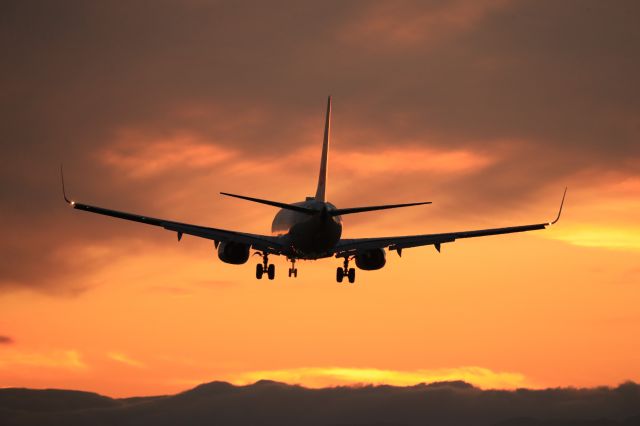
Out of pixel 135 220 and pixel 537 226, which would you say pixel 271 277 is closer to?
pixel 135 220

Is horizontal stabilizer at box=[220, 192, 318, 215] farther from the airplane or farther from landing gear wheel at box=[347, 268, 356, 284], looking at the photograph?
landing gear wheel at box=[347, 268, 356, 284]

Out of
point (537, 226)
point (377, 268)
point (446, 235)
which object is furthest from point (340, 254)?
point (537, 226)

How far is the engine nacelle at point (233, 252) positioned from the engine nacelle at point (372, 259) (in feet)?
32.1

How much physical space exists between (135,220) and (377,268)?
20712 millimetres

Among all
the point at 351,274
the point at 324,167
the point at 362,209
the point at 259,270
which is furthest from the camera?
the point at 324,167

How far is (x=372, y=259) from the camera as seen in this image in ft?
301

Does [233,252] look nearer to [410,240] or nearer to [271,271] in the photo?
[271,271]

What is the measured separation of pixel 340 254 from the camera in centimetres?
9175

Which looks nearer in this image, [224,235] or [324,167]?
[224,235]

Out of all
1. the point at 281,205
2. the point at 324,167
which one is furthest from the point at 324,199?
the point at 281,205

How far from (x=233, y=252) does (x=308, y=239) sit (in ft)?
32.2

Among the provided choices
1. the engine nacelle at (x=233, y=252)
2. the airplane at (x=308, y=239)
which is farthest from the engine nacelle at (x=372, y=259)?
the engine nacelle at (x=233, y=252)

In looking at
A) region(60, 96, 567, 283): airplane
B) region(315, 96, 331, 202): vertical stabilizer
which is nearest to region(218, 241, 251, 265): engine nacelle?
region(60, 96, 567, 283): airplane

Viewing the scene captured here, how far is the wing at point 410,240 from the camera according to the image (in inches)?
3541
